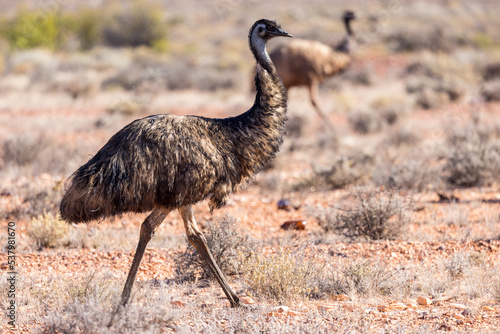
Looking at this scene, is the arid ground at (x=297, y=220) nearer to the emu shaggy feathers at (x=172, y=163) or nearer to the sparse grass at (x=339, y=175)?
the sparse grass at (x=339, y=175)

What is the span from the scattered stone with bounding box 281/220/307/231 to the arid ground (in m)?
0.03

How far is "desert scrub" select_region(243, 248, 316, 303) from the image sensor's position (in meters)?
5.14

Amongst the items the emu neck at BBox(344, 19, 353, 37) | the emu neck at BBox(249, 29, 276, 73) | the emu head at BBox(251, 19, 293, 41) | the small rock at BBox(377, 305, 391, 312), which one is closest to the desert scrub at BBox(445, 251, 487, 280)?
the small rock at BBox(377, 305, 391, 312)

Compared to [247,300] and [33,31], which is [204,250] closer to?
[247,300]

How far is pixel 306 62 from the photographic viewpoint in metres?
12.9

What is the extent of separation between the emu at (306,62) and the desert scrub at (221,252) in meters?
7.15

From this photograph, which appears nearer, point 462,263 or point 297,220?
point 462,263

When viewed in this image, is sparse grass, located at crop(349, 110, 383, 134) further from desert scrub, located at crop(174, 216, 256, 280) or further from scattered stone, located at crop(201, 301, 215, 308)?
scattered stone, located at crop(201, 301, 215, 308)

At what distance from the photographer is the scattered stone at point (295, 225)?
7552 mm

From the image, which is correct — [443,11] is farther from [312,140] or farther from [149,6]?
[312,140]

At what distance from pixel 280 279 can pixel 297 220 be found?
107 inches

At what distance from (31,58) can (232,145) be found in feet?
73.4

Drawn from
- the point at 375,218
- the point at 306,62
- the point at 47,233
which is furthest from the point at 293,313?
the point at 306,62

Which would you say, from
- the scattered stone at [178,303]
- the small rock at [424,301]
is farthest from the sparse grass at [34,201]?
the small rock at [424,301]
